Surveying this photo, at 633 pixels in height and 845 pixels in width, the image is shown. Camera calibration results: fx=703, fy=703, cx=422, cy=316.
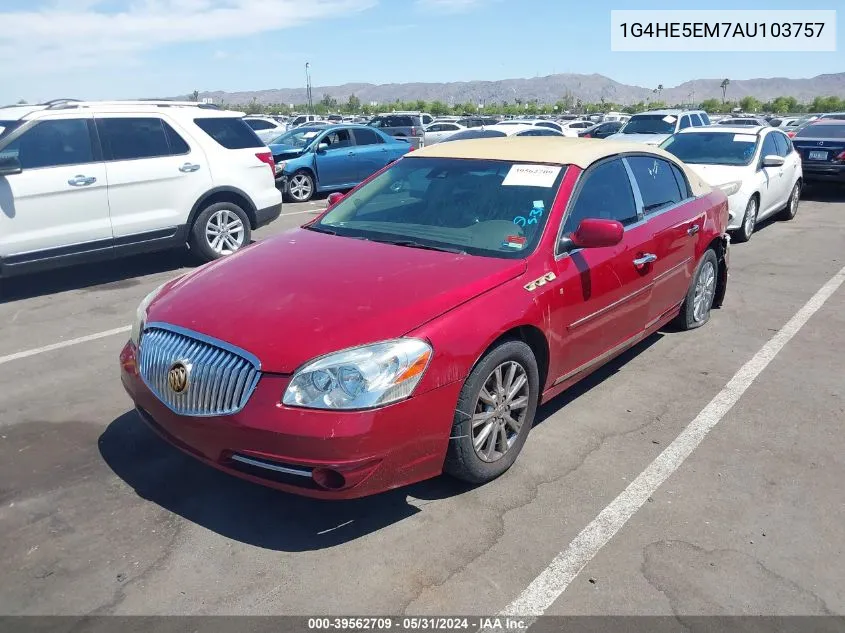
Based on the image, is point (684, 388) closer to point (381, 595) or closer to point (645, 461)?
point (645, 461)

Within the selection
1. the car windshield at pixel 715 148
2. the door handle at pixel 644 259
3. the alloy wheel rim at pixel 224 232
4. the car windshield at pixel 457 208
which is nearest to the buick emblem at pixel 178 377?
the car windshield at pixel 457 208

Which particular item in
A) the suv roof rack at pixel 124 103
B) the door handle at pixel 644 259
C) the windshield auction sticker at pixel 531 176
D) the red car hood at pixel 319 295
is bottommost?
the door handle at pixel 644 259

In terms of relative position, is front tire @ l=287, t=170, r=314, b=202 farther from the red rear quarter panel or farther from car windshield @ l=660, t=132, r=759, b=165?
the red rear quarter panel

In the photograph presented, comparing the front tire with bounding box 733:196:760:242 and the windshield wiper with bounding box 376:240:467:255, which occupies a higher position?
the windshield wiper with bounding box 376:240:467:255

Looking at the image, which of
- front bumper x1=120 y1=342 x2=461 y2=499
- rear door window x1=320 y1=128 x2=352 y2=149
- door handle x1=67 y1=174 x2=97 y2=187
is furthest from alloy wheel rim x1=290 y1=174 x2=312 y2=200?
front bumper x1=120 y1=342 x2=461 y2=499

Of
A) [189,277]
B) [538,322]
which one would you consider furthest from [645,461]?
[189,277]

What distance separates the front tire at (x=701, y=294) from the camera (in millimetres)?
5816

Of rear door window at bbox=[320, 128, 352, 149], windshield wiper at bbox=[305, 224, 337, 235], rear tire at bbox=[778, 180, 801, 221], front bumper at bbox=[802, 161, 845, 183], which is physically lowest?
rear tire at bbox=[778, 180, 801, 221]

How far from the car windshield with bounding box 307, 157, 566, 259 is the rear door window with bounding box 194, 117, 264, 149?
4353 millimetres

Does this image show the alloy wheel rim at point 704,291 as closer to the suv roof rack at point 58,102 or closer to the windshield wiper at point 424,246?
the windshield wiper at point 424,246

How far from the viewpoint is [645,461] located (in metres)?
3.90

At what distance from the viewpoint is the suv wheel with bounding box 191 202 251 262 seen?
27.1 ft

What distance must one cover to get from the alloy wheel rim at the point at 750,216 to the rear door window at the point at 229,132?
6704 millimetres

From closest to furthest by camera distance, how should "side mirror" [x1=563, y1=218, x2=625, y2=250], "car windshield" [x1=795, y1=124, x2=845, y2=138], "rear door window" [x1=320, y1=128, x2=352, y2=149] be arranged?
"side mirror" [x1=563, y1=218, x2=625, y2=250], "car windshield" [x1=795, y1=124, x2=845, y2=138], "rear door window" [x1=320, y1=128, x2=352, y2=149]
